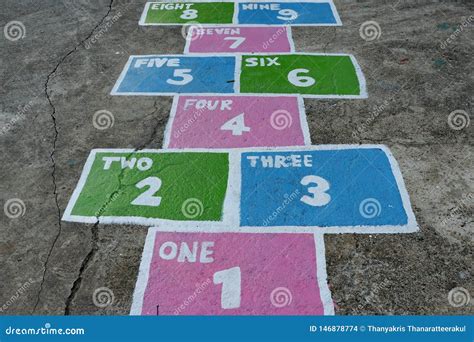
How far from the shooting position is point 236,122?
608 cm

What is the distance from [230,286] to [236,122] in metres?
2.33

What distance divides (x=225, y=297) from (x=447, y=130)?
3.32 m

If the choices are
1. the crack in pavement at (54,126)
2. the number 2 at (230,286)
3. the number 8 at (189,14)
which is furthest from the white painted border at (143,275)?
the number 8 at (189,14)

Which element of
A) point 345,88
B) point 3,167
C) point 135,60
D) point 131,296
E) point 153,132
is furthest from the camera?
point 135,60

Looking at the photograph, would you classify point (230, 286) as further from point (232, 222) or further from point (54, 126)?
point (54, 126)

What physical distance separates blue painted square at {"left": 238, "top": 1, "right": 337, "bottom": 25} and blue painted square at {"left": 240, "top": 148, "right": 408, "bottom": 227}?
336 cm

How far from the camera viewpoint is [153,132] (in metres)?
6.00

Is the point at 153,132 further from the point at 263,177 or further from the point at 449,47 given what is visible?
the point at 449,47

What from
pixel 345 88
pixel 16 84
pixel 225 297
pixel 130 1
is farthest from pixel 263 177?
pixel 130 1

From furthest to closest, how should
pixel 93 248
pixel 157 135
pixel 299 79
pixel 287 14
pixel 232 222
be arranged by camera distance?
pixel 287 14
pixel 299 79
pixel 157 135
pixel 232 222
pixel 93 248

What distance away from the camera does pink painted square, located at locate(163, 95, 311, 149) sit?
5.80 meters

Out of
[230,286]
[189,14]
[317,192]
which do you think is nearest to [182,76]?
A: [189,14]

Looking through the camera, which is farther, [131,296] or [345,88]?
[345,88]

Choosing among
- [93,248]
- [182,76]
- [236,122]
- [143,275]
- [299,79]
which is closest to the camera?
[143,275]
